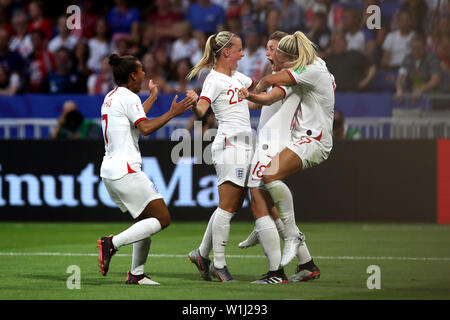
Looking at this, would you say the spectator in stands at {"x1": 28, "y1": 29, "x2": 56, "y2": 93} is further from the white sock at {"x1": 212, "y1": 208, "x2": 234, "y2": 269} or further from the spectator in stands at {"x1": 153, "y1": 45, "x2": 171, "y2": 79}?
the white sock at {"x1": 212, "y1": 208, "x2": 234, "y2": 269}

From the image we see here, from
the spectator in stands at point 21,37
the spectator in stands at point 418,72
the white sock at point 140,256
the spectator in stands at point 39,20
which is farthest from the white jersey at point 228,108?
the spectator in stands at point 39,20

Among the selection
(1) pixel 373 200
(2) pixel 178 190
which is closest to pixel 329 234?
(1) pixel 373 200

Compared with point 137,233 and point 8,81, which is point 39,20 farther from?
point 137,233

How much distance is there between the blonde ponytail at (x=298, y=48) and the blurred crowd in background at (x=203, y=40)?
262 inches

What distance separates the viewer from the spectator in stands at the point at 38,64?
17.2 m

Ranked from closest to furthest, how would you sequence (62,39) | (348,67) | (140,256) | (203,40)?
(140,256) → (348,67) → (203,40) → (62,39)

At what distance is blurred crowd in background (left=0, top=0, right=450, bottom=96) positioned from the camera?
50.6ft

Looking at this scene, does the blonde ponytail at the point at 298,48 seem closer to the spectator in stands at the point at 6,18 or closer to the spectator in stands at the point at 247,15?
the spectator in stands at the point at 247,15

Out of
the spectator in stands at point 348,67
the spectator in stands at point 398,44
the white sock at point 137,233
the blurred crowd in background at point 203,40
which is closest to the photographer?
the white sock at point 137,233

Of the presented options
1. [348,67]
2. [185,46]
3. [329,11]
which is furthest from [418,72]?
[185,46]

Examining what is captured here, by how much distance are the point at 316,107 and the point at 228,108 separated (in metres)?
0.82

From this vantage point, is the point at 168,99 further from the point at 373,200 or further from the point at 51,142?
the point at 373,200

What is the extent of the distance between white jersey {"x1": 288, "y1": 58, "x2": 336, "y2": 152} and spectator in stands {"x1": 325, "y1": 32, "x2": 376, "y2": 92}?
686 centimetres

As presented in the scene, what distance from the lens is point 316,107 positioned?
8352 millimetres
